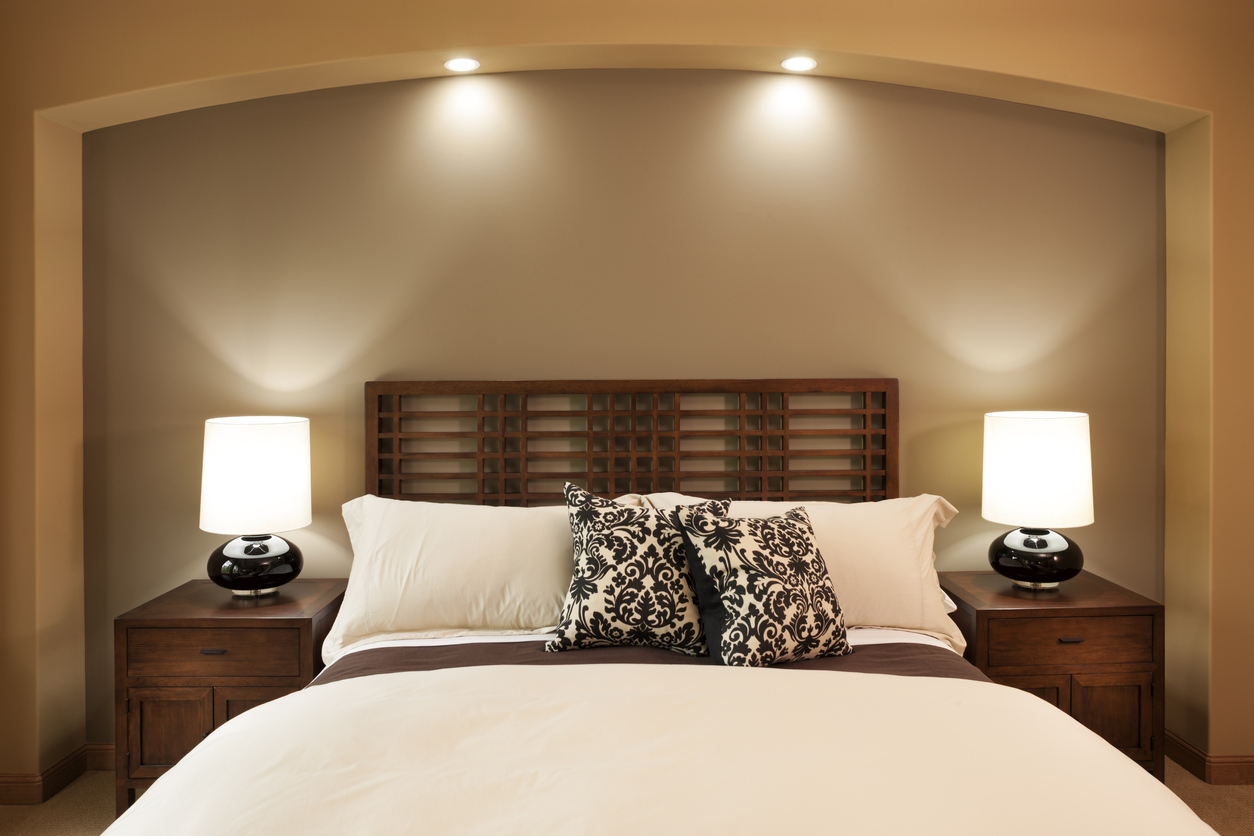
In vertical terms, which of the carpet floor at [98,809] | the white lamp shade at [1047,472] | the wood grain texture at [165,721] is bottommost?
the carpet floor at [98,809]

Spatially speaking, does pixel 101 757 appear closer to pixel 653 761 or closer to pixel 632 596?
pixel 632 596

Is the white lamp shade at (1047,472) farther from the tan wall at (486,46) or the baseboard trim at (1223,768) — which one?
the baseboard trim at (1223,768)

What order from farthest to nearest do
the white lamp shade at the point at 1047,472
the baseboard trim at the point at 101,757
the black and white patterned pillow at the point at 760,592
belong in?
the baseboard trim at the point at 101,757 < the white lamp shade at the point at 1047,472 < the black and white patterned pillow at the point at 760,592

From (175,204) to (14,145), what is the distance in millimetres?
473

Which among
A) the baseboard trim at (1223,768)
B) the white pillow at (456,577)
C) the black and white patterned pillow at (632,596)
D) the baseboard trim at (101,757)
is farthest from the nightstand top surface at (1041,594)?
the baseboard trim at (101,757)

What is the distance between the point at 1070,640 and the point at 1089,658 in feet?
0.28

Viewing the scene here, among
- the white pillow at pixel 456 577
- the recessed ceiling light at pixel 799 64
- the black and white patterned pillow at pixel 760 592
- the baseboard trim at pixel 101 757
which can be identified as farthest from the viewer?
the baseboard trim at pixel 101 757

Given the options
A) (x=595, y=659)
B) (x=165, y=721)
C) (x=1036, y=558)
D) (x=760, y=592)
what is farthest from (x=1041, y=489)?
(x=165, y=721)

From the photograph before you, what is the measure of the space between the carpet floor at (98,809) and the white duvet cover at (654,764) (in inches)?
55.8

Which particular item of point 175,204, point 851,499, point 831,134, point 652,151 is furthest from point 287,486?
point 831,134

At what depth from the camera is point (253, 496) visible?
244 centimetres

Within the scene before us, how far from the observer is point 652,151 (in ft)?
9.09

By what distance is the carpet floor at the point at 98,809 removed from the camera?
2.38 m

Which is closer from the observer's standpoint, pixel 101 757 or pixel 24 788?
pixel 24 788
